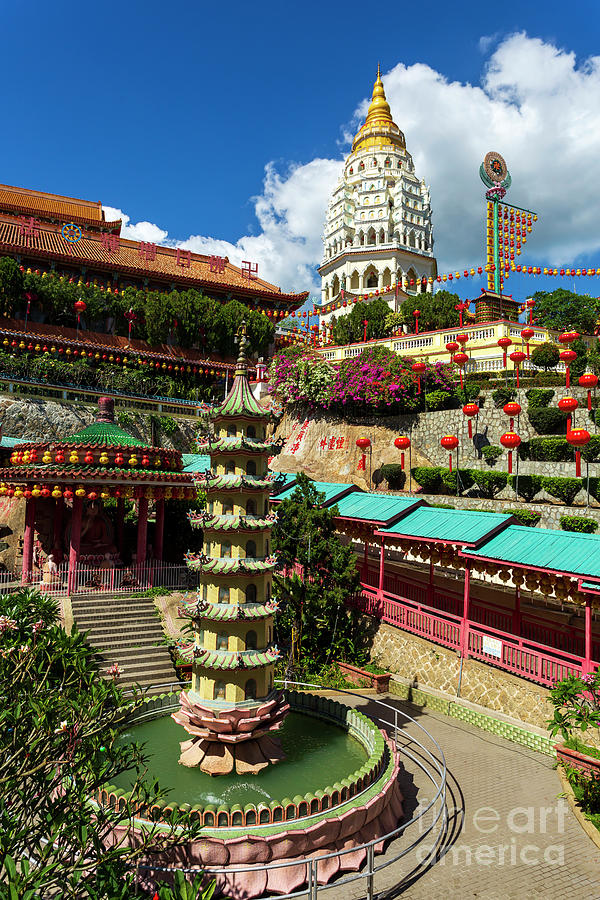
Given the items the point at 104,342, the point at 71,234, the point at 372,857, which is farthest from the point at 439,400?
the point at 71,234

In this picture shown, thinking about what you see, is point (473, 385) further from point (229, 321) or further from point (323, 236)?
point (323, 236)

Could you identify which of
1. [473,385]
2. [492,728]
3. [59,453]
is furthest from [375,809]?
[473,385]

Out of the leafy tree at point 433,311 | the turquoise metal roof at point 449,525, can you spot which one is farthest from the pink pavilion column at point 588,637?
the leafy tree at point 433,311

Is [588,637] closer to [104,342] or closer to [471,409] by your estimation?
[471,409]

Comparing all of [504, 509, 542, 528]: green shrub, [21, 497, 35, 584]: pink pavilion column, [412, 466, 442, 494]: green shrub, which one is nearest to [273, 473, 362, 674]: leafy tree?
[504, 509, 542, 528]: green shrub

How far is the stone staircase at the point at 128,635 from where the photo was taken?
15867mm

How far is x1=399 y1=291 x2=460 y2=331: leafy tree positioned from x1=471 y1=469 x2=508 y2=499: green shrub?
2138 centimetres

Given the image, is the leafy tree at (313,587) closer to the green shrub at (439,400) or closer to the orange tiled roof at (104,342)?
the green shrub at (439,400)

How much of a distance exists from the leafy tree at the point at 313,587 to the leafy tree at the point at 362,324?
33007 mm

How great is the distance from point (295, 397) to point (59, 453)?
62.0ft

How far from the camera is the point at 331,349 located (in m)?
43.2

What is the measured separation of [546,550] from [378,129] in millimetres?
67567

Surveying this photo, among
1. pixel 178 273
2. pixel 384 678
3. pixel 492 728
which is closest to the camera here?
pixel 492 728

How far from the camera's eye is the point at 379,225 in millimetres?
65125
